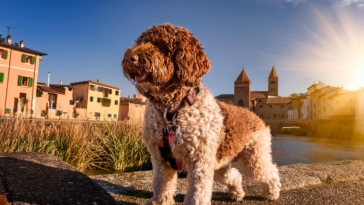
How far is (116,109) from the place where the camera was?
62.1m

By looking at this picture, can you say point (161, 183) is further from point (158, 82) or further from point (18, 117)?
point (18, 117)

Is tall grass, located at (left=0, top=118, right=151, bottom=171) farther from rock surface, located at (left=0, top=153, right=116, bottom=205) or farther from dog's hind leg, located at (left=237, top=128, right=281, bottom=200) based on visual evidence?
dog's hind leg, located at (left=237, top=128, right=281, bottom=200)

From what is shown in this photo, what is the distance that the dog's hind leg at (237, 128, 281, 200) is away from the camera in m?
3.29

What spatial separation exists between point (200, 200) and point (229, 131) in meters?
0.76

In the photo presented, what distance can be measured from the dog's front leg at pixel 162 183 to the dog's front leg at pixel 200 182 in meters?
0.33

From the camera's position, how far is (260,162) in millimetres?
3324

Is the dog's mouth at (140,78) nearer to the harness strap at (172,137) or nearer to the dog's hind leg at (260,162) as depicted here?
the harness strap at (172,137)

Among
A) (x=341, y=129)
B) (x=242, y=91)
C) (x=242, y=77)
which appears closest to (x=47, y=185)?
(x=341, y=129)

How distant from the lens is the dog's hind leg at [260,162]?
10.8 feet

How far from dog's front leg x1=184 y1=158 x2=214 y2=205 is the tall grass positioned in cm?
374

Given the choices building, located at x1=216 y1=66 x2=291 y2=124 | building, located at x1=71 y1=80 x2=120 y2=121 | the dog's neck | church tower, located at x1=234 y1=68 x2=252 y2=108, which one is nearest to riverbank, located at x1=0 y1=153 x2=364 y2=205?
the dog's neck

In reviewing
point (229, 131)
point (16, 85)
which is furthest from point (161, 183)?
point (16, 85)

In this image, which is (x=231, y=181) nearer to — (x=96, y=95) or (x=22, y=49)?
(x=22, y=49)

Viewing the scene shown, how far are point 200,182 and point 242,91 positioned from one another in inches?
3770
